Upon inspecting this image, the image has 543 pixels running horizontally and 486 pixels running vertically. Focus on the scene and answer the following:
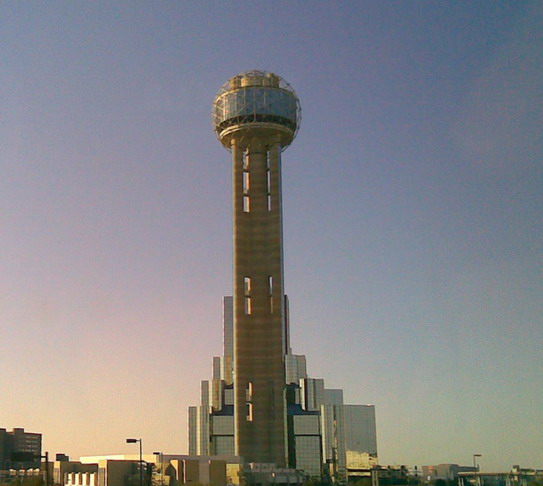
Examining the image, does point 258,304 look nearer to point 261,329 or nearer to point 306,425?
point 261,329

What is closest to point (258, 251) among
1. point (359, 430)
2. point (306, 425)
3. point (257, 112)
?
point (257, 112)

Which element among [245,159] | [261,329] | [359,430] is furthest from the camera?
[359,430]

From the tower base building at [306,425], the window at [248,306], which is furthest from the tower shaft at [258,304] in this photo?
the tower base building at [306,425]

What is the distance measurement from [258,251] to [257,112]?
2126 centimetres

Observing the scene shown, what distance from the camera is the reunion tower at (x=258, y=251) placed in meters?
125

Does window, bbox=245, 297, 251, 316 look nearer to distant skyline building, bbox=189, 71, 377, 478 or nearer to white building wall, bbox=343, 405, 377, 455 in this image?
distant skyline building, bbox=189, 71, 377, 478

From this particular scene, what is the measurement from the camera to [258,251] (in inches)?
5128

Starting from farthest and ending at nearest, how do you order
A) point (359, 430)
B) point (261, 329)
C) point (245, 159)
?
point (359, 430) → point (245, 159) → point (261, 329)

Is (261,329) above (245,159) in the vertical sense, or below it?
below

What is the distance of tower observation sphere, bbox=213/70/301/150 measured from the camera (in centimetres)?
13212

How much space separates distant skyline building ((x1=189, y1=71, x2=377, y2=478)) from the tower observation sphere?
153mm

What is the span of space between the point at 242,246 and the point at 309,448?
1396 inches

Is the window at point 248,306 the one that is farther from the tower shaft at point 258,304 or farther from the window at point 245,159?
the window at point 245,159

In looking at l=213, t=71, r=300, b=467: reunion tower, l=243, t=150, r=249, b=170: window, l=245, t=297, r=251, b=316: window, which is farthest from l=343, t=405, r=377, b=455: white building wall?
l=243, t=150, r=249, b=170: window
